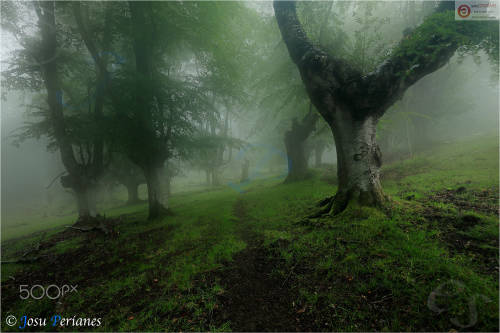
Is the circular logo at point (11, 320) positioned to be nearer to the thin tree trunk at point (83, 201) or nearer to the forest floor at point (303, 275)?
the forest floor at point (303, 275)

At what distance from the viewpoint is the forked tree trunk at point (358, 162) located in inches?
235

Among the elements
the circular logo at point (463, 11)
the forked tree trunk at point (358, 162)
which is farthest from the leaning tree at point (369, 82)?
the circular logo at point (463, 11)

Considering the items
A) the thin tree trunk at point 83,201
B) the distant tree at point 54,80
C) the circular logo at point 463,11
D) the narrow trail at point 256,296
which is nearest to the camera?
the narrow trail at point 256,296

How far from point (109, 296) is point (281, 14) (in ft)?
33.9

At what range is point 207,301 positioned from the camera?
370 cm

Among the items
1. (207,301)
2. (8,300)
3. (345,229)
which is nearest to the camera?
(207,301)

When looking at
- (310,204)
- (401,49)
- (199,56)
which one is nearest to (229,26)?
(199,56)

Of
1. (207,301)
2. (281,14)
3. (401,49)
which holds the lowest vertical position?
(207,301)

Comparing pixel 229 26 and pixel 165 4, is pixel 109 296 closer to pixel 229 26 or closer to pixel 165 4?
pixel 165 4

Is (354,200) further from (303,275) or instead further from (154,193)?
(154,193)

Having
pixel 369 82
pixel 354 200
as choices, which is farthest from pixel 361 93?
pixel 354 200

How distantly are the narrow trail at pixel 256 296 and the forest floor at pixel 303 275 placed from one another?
2cm

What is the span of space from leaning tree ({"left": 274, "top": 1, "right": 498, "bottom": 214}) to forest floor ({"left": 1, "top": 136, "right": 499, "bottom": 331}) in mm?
907

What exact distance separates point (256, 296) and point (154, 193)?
9.55 metres
